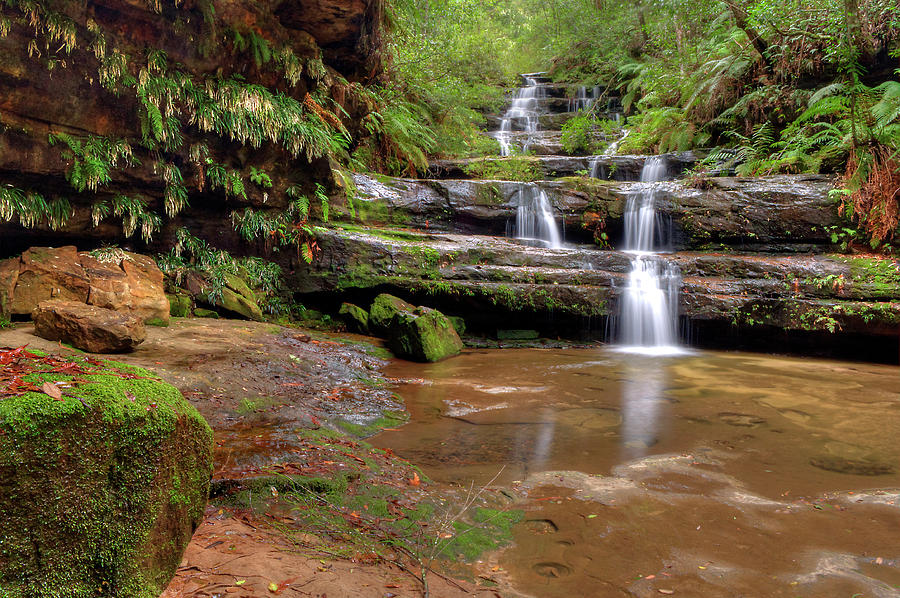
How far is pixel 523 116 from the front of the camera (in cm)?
1972

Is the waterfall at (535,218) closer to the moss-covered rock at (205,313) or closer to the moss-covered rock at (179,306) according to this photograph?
the moss-covered rock at (205,313)

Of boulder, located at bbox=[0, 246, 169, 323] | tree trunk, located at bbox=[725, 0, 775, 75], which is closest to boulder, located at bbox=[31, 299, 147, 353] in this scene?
boulder, located at bbox=[0, 246, 169, 323]

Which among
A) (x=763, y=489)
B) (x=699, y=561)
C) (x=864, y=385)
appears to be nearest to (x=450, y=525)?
(x=699, y=561)

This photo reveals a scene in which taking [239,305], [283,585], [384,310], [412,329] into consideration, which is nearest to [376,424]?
[283,585]

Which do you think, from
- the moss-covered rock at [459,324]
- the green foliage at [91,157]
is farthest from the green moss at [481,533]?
the green foliage at [91,157]

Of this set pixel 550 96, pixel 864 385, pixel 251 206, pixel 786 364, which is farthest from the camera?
pixel 550 96

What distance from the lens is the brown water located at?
231 centimetres

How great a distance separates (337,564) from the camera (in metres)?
2.10

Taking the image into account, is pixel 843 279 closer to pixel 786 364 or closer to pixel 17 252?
pixel 786 364

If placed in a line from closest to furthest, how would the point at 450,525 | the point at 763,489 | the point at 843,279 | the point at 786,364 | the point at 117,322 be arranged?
the point at 450,525, the point at 763,489, the point at 117,322, the point at 786,364, the point at 843,279

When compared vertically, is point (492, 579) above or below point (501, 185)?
below

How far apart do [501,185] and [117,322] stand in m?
7.96

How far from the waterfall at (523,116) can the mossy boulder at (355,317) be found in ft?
33.0

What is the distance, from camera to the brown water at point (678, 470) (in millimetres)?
2311
